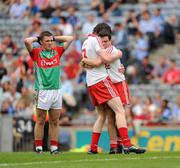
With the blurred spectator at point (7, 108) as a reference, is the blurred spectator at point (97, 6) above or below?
above

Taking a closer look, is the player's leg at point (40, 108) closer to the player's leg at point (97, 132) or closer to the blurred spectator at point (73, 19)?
the player's leg at point (97, 132)

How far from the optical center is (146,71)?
27188mm

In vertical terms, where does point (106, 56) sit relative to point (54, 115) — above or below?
above

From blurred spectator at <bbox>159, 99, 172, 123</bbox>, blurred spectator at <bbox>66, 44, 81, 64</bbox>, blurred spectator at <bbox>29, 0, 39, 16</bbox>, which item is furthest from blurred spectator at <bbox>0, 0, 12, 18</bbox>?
blurred spectator at <bbox>159, 99, 172, 123</bbox>

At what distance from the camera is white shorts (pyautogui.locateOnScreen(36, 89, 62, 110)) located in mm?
16141

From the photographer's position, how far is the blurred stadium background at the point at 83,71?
77.8 feet

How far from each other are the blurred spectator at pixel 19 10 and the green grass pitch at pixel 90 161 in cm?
1593

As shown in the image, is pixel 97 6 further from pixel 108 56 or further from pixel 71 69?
pixel 108 56

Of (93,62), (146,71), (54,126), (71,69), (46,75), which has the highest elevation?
(71,69)

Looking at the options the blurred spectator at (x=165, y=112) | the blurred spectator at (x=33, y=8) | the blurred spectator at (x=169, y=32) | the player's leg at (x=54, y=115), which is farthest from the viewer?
the blurred spectator at (x=33, y=8)

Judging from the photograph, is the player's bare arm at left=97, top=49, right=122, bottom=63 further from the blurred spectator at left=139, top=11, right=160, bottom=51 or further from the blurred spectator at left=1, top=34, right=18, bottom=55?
the blurred spectator at left=1, top=34, right=18, bottom=55

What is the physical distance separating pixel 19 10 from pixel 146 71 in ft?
20.7

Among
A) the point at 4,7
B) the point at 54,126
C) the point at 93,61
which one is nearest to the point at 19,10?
the point at 4,7

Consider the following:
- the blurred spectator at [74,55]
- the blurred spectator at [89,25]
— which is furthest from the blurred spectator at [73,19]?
the blurred spectator at [74,55]
